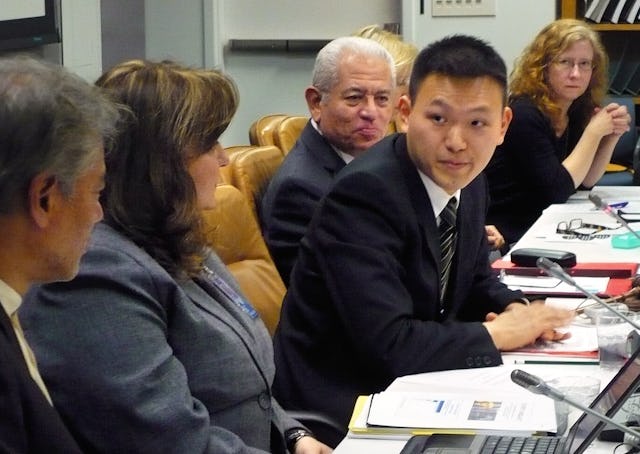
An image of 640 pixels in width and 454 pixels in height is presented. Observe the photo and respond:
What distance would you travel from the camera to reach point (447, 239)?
7.30 feet

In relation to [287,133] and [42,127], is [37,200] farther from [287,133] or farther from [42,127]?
[287,133]

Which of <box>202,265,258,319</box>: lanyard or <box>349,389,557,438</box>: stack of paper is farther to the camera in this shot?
<box>202,265,258,319</box>: lanyard

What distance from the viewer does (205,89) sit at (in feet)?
5.58

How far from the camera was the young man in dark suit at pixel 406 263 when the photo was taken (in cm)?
200

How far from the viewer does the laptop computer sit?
1.50 m

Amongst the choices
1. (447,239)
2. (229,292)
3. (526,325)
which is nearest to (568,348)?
(526,325)

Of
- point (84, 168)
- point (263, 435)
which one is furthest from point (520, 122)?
point (84, 168)

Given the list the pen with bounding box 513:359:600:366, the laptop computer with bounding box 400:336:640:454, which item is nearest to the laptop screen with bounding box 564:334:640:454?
the laptop computer with bounding box 400:336:640:454

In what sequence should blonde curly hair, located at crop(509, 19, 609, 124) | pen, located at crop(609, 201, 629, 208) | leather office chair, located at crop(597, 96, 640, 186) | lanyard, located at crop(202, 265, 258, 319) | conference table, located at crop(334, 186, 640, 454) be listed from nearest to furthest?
conference table, located at crop(334, 186, 640, 454) → lanyard, located at crop(202, 265, 258, 319) → pen, located at crop(609, 201, 629, 208) → blonde curly hair, located at crop(509, 19, 609, 124) → leather office chair, located at crop(597, 96, 640, 186)

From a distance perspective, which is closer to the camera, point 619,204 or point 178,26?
point 619,204

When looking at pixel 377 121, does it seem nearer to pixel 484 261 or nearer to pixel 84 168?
pixel 484 261

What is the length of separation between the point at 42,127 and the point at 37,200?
0.08 m

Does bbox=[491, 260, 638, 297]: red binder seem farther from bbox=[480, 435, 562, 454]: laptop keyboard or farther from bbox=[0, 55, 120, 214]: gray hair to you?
bbox=[0, 55, 120, 214]: gray hair

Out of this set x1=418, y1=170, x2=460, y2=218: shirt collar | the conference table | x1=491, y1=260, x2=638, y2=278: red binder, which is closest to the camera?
the conference table
